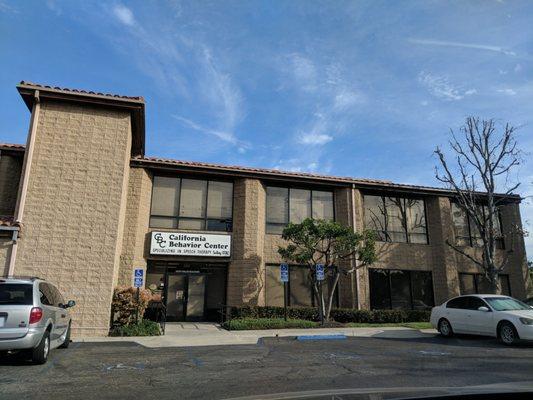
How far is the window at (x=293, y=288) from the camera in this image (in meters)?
19.2

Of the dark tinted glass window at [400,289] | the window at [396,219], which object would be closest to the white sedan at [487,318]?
the dark tinted glass window at [400,289]

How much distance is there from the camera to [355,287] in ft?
65.7

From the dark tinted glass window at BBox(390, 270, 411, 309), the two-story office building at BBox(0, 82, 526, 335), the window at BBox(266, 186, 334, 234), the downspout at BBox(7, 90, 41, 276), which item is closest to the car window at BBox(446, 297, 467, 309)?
the two-story office building at BBox(0, 82, 526, 335)

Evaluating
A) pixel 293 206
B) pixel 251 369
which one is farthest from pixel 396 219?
pixel 251 369

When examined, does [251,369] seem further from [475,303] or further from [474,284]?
[474,284]

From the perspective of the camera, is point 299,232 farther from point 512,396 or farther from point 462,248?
point 512,396

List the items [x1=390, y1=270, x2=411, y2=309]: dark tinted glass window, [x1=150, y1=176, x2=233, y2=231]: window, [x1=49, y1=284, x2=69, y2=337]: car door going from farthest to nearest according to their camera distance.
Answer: [x1=390, y1=270, x2=411, y2=309]: dark tinted glass window < [x1=150, y1=176, x2=233, y2=231]: window < [x1=49, y1=284, x2=69, y2=337]: car door

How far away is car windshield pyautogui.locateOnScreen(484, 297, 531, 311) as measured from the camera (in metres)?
12.4

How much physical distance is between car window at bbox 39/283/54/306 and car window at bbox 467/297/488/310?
37.6ft

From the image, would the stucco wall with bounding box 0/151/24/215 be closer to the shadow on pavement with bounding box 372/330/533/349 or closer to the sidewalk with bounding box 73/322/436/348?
the sidewalk with bounding box 73/322/436/348

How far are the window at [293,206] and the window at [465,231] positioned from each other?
7106 millimetres

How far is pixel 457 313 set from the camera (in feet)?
44.2

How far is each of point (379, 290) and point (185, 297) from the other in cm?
914

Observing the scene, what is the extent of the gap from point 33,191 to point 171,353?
757cm
